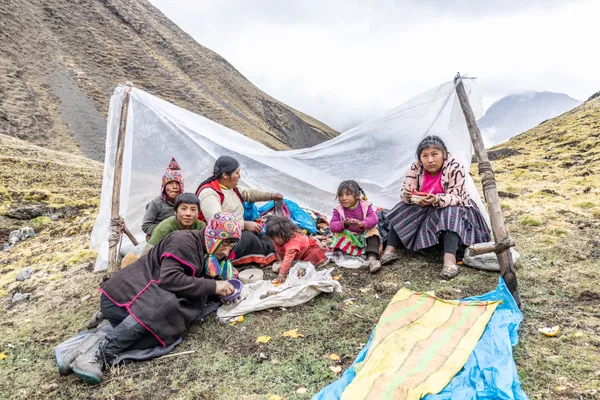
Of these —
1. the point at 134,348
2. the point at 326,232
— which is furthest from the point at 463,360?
the point at 326,232

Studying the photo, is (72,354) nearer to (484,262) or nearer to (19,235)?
(484,262)

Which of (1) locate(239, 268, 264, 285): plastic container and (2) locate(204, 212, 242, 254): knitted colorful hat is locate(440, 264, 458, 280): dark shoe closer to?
(1) locate(239, 268, 264, 285): plastic container

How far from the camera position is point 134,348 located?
9.28 ft

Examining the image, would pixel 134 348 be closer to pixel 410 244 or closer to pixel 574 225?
pixel 410 244

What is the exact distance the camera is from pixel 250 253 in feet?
14.4

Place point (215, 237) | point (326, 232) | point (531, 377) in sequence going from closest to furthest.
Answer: point (531, 377)
point (215, 237)
point (326, 232)

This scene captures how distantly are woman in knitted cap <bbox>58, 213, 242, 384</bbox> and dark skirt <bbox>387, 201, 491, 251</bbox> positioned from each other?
189 centimetres

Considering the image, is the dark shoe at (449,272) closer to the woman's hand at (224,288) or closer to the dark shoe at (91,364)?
the woman's hand at (224,288)

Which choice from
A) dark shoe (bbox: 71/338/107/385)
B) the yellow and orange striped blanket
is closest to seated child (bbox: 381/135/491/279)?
the yellow and orange striped blanket

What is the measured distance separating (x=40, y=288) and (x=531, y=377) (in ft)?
17.4

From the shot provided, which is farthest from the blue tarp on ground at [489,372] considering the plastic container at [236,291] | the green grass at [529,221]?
the green grass at [529,221]

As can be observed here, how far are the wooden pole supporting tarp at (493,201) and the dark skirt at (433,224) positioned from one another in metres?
0.42

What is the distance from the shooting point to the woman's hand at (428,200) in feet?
12.3

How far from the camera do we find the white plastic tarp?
453cm
